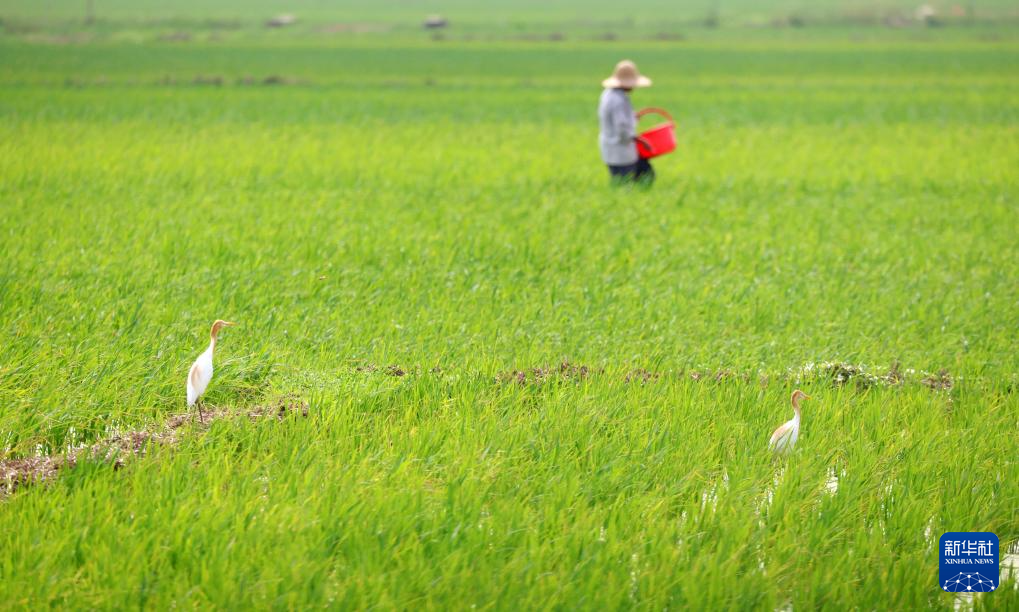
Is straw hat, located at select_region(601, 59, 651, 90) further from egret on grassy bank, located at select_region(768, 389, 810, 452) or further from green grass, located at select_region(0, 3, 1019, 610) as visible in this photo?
egret on grassy bank, located at select_region(768, 389, 810, 452)

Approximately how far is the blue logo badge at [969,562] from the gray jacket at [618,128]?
7.52 meters

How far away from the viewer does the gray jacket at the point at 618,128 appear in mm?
11180

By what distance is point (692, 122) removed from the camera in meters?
21.6

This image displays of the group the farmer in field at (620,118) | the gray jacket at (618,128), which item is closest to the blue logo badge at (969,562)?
the farmer in field at (620,118)

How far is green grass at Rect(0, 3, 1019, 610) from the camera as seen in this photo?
360 cm

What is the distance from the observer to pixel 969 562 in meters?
3.77

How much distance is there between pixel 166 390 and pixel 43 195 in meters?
6.56

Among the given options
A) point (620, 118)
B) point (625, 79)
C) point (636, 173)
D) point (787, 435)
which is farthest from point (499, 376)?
point (636, 173)

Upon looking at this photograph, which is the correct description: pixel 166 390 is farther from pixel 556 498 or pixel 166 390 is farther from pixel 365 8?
pixel 365 8

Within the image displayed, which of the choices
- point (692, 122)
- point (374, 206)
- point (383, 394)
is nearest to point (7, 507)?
point (383, 394)

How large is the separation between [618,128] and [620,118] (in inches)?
5.6

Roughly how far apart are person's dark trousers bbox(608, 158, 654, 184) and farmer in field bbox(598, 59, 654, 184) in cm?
8

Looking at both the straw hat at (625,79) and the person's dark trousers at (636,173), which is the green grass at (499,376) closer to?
the person's dark trousers at (636,173)

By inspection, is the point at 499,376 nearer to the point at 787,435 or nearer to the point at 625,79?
the point at 787,435
